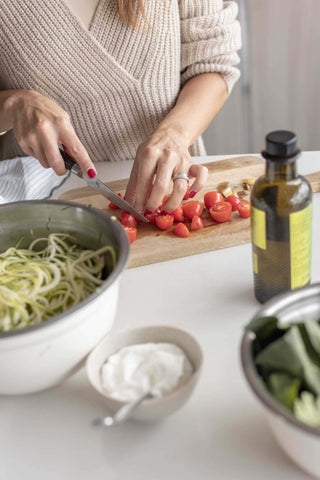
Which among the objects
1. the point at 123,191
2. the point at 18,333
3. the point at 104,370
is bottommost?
the point at 123,191

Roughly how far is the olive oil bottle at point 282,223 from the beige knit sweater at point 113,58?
96 centimetres

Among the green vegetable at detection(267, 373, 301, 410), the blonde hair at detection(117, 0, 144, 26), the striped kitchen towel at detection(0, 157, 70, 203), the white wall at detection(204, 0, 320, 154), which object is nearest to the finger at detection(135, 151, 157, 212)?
the striped kitchen towel at detection(0, 157, 70, 203)

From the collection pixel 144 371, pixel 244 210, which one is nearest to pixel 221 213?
pixel 244 210

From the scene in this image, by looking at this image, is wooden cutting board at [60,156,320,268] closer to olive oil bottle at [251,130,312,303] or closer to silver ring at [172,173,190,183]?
silver ring at [172,173,190,183]

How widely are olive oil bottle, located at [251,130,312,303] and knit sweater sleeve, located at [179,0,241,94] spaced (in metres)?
0.98

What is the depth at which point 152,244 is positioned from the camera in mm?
1328

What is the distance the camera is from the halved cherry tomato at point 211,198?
57.1 inches

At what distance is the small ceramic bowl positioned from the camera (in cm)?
74

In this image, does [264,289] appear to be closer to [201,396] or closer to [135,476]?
[201,396]

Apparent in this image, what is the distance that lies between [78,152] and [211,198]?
1.30ft

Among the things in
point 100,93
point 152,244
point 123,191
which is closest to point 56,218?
point 152,244

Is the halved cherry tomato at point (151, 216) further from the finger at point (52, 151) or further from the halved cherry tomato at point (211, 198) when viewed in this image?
the finger at point (52, 151)

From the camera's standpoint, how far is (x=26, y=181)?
5.24 feet

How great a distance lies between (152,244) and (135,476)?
679mm
